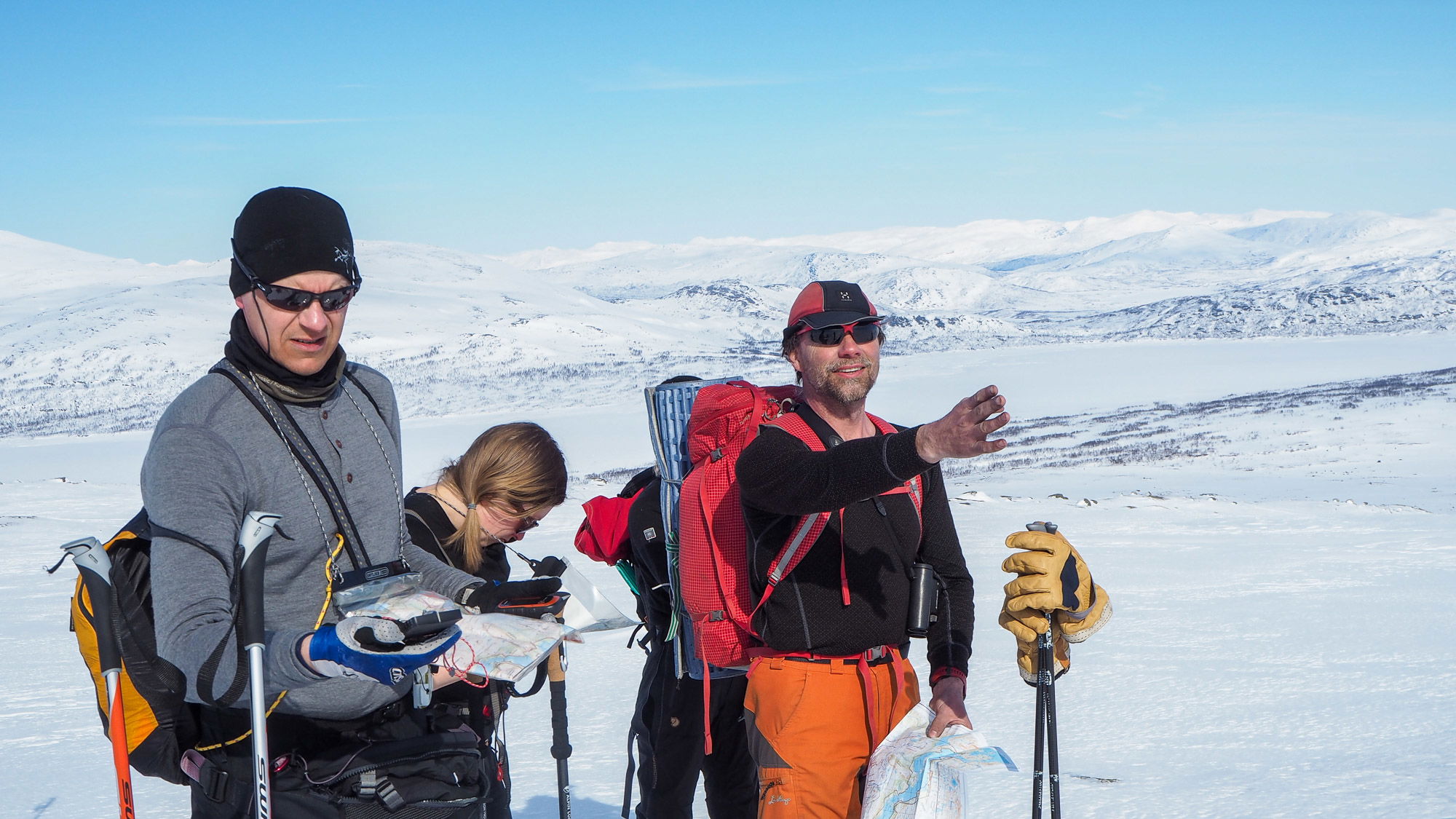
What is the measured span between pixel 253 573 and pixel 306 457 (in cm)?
28

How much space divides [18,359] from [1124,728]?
59.2m

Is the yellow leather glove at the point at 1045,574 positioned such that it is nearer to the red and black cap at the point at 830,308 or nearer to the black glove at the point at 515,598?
the red and black cap at the point at 830,308

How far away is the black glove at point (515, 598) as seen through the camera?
2174mm

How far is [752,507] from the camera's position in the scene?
2625mm

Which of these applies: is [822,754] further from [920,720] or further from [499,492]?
[499,492]

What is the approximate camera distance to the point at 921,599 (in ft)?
8.68

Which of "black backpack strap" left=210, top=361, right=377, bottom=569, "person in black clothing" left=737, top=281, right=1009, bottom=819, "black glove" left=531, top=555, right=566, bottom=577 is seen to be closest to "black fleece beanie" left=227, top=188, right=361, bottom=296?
"black backpack strap" left=210, top=361, right=377, bottom=569

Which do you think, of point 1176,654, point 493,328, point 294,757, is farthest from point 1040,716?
point 493,328

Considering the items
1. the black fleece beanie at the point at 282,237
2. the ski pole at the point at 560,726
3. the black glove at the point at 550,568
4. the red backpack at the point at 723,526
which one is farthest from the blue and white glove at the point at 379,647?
the ski pole at the point at 560,726

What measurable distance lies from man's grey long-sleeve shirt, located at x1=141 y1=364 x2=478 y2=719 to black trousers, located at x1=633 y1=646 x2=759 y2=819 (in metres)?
1.59

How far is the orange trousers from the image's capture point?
2.53 meters

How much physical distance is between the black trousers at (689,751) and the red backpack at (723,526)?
81 centimetres

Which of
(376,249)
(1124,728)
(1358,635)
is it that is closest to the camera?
(1124,728)

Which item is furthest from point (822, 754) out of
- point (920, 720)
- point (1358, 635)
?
point (1358, 635)
